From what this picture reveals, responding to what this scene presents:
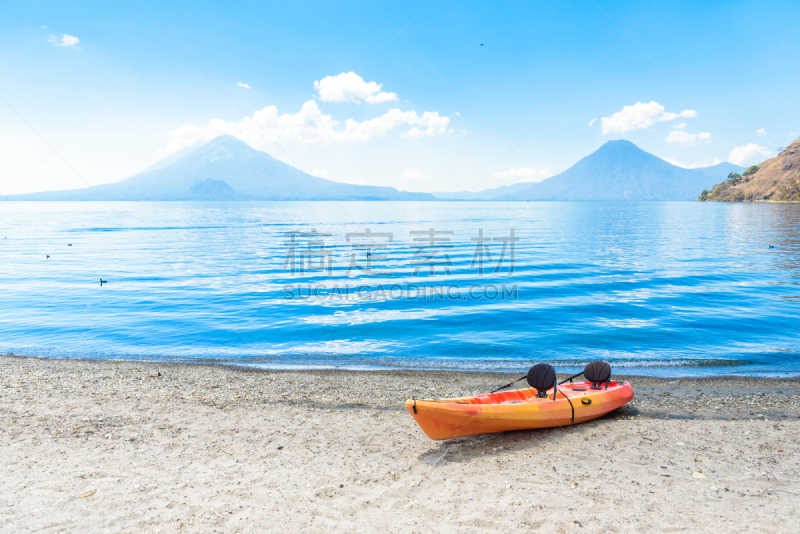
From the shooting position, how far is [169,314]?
2088cm

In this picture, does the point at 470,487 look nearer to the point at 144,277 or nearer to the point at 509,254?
the point at 144,277

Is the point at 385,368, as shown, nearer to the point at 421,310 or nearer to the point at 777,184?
the point at 421,310

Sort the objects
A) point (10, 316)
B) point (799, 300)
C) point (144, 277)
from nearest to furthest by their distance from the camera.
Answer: point (10, 316) < point (799, 300) < point (144, 277)

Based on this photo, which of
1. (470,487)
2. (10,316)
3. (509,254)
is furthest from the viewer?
(509,254)

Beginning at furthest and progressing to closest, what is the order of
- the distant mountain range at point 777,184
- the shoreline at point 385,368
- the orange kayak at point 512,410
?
the distant mountain range at point 777,184 < the shoreline at point 385,368 < the orange kayak at point 512,410

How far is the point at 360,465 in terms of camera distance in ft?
23.5

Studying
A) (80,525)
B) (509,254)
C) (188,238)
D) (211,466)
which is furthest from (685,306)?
(188,238)

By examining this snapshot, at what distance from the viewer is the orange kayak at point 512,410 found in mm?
7641

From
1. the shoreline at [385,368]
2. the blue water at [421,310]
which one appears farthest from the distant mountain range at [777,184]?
the shoreline at [385,368]

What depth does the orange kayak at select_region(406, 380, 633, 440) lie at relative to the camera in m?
7.64

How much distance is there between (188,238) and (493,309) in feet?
163

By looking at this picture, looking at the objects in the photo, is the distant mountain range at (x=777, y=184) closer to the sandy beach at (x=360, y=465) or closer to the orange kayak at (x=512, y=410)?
the orange kayak at (x=512, y=410)

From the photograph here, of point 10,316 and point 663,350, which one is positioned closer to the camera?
point 663,350

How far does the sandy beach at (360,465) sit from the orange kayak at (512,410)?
26cm
